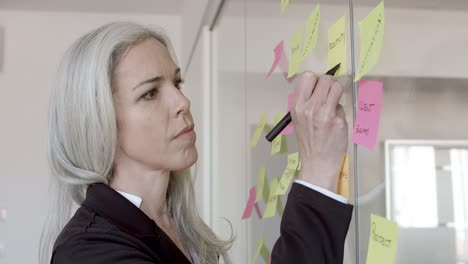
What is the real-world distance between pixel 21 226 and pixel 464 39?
3.17 metres

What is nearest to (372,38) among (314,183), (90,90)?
(314,183)

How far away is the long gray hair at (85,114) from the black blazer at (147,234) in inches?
2.7

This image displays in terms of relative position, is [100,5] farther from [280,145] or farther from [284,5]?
[280,145]

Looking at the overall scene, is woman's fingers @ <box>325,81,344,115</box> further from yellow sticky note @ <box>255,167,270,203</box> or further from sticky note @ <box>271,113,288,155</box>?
yellow sticky note @ <box>255,167,270,203</box>

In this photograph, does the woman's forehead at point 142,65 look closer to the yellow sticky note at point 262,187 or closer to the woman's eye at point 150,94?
the woman's eye at point 150,94

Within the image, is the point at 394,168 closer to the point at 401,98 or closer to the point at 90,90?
the point at 401,98

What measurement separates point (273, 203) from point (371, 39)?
0.53 metres

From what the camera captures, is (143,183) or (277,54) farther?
(277,54)

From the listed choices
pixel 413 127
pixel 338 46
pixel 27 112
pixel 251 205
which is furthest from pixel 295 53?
pixel 27 112

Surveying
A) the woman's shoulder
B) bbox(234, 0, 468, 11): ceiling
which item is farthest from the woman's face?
bbox(234, 0, 468, 11): ceiling

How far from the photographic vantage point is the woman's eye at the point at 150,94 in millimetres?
917

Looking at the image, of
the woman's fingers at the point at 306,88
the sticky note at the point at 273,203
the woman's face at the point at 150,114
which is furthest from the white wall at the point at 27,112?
the woman's fingers at the point at 306,88

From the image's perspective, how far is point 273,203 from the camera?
44.4 inches

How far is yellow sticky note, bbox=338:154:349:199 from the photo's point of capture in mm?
753
